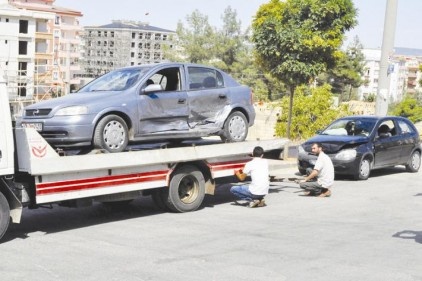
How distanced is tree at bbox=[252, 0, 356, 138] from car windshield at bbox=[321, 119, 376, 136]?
2.00m

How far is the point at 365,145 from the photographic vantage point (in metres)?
16.3

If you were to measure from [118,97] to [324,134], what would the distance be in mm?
7906

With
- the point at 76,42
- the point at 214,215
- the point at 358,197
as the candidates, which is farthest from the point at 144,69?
the point at 76,42

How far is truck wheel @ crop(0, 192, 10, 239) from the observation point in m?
8.97

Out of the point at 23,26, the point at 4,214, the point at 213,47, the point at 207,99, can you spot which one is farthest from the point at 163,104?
the point at 23,26

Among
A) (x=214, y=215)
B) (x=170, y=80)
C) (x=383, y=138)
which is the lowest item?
(x=214, y=215)

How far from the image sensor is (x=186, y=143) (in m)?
12.0

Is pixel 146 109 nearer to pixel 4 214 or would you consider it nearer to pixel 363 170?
pixel 4 214

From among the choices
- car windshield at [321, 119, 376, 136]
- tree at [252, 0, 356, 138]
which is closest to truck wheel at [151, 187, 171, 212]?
car windshield at [321, 119, 376, 136]

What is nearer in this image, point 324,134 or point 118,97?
point 118,97

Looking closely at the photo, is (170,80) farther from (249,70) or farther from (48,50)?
(48,50)

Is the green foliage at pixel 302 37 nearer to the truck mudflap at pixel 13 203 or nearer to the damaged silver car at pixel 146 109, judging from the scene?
the damaged silver car at pixel 146 109

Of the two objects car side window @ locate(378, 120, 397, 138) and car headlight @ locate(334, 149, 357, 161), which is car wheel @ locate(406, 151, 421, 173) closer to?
car side window @ locate(378, 120, 397, 138)

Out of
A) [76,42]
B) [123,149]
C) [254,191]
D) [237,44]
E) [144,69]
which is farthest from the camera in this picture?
[76,42]
